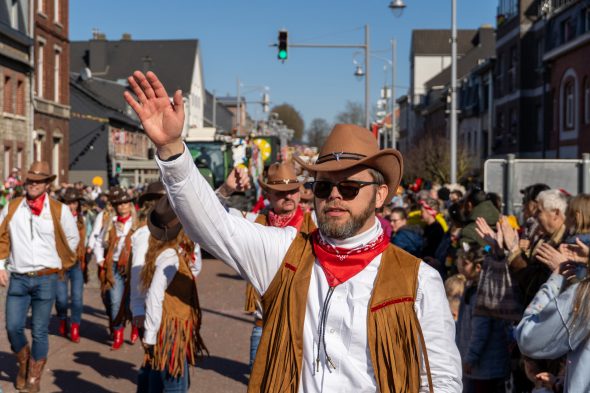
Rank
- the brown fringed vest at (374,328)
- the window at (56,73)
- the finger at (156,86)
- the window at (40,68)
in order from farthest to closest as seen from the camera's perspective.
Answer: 1. the window at (56,73)
2. the window at (40,68)
3. the brown fringed vest at (374,328)
4. the finger at (156,86)

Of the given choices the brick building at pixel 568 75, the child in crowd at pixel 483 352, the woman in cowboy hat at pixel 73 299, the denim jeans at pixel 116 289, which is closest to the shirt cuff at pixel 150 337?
the child in crowd at pixel 483 352

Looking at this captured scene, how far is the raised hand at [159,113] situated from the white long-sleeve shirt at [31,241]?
573cm

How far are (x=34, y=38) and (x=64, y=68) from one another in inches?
178

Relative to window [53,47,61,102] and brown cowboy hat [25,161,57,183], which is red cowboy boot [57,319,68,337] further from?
window [53,47,61,102]

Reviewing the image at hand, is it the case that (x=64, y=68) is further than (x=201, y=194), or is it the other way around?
(x=64, y=68)

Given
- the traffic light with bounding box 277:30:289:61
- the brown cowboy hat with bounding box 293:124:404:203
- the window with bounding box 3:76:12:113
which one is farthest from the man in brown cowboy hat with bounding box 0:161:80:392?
the window with bounding box 3:76:12:113

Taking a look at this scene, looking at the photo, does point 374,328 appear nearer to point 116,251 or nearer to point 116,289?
point 116,251

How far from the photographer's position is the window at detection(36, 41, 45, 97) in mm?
38656

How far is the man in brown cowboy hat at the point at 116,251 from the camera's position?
10531 mm

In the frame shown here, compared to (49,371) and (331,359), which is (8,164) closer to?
(49,371)

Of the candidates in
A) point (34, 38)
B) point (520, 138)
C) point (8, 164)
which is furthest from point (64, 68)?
point (520, 138)

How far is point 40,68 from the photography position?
3903 cm

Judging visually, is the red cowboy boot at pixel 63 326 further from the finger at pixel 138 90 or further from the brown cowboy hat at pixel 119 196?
the finger at pixel 138 90

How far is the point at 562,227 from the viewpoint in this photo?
6.45m
